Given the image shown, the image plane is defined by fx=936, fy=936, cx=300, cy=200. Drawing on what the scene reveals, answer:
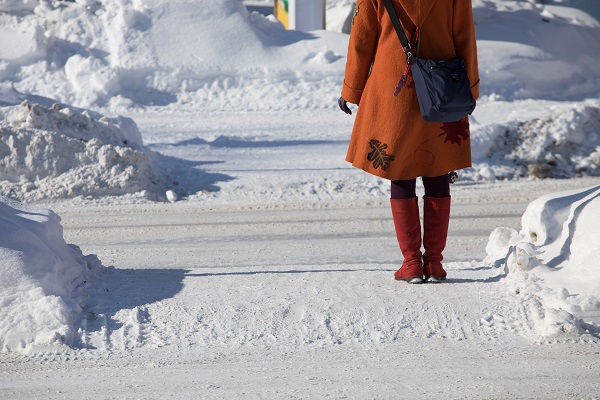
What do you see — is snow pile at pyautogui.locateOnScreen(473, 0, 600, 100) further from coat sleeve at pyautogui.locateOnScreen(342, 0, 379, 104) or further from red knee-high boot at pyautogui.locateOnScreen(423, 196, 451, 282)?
coat sleeve at pyautogui.locateOnScreen(342, 0, 379, 104)

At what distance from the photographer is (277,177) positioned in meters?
8.81

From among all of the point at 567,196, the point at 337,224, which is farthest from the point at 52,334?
the point at 337,224

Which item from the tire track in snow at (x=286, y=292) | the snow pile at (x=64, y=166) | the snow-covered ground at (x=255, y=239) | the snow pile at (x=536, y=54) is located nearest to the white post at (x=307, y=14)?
the snow-covered ground at (x=255, y=239)

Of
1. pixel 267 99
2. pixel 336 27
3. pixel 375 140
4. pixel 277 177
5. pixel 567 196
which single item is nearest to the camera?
pixel 375 140

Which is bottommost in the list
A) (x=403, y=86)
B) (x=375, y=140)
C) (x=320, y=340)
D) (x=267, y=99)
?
(x=267, y=99)

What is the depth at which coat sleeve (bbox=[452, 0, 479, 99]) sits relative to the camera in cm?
429

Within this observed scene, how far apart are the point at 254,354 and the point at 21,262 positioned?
117cm

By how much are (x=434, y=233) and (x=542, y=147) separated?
5.15m

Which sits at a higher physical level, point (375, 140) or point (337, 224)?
point (375, 140)

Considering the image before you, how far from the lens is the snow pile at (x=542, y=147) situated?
9039 mm

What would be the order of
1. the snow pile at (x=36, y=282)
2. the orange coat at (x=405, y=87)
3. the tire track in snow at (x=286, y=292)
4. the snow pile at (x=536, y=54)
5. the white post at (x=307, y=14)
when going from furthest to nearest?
the white post at (x=307, y=14) → the snow pile at (x=536, y=54) → the orange coat at (x=405, y=87) → the tire track in snow at (x=286, y=292) → the snow pile at (x=36, y=282)

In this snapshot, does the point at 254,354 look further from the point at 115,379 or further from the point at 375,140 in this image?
the point at 375,140

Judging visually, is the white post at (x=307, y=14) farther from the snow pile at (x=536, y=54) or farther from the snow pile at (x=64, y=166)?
the snow pile at (x=64, y=166)

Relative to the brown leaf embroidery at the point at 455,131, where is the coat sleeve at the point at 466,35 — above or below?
above
